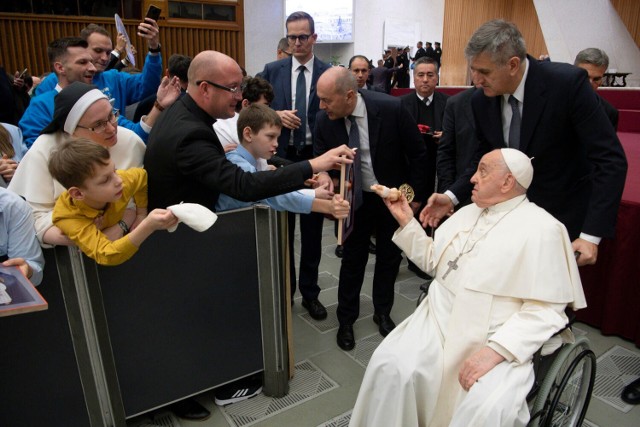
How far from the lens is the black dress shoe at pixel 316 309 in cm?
323

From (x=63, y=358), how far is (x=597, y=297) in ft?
9.98

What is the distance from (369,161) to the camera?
9.04 ft

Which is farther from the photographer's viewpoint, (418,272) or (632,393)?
(418,272)

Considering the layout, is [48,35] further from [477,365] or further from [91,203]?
[477,365]

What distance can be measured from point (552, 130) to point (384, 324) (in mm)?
1596

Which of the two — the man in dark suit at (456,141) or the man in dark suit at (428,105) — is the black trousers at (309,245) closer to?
the man in dark suit at (456,141)

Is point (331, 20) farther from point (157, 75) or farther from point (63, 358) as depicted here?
point (63, 358)

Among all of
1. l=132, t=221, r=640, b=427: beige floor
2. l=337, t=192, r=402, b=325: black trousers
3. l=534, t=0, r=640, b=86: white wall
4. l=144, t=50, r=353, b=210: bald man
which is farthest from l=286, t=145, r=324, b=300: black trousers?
l=534, t=0, r=640, b=86: white wall

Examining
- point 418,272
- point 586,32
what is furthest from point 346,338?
point 586,32

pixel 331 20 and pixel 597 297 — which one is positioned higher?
pixel 331 20

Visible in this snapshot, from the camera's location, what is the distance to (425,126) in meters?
4.08

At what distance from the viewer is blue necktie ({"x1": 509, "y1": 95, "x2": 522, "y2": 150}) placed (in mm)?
2102

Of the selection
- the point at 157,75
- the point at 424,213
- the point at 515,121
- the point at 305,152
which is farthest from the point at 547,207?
the point at 157,75

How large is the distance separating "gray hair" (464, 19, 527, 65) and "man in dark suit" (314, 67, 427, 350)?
30.5 inches
